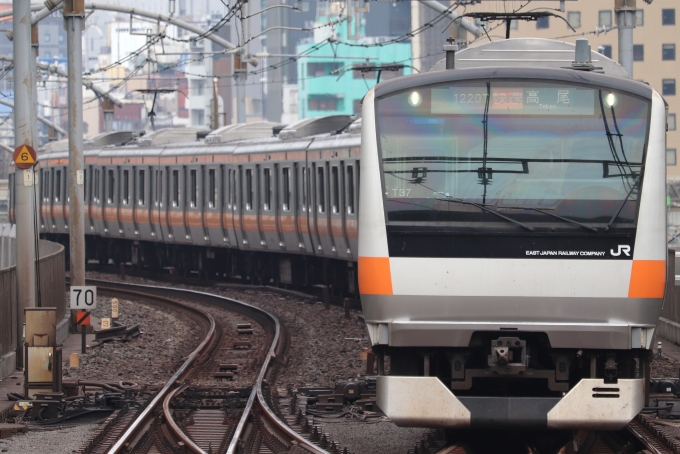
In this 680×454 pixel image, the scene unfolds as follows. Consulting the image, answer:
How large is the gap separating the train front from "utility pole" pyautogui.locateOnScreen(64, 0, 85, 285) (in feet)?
37.6

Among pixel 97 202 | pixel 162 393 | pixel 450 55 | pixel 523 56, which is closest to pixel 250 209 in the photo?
pixel 97 202

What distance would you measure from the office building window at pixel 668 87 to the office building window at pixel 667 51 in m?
1.27

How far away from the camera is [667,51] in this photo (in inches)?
2840

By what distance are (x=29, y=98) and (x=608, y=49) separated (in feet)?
193

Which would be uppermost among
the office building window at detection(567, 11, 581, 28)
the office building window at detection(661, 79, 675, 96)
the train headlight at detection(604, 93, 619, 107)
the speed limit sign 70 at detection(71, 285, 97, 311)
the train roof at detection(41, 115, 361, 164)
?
the office building window at detection(567, 11, 581, 28)

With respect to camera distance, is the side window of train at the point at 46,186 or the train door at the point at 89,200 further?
the side window of train at the point at 46,186

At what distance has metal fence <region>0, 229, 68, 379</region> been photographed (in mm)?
14484

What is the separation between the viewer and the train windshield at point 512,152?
8266 mm

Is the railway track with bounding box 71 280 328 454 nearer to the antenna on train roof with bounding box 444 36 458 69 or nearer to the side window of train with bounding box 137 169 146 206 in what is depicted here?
the antenna on train roof with bounding box 444 36 458 69

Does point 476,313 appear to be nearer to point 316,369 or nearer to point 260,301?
point 316,369

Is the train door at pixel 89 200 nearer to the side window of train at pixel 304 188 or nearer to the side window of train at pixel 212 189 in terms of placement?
the side window of train at pixel 212 189

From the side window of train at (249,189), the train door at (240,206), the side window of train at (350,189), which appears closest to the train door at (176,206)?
the train door at (240,206)

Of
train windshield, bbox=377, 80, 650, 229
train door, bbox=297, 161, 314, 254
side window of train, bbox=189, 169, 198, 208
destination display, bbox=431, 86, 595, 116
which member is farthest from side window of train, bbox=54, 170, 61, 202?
destination display, bbox=431, 86, 595, 116

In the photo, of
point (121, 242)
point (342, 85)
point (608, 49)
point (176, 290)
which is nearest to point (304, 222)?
point (176, 290)
